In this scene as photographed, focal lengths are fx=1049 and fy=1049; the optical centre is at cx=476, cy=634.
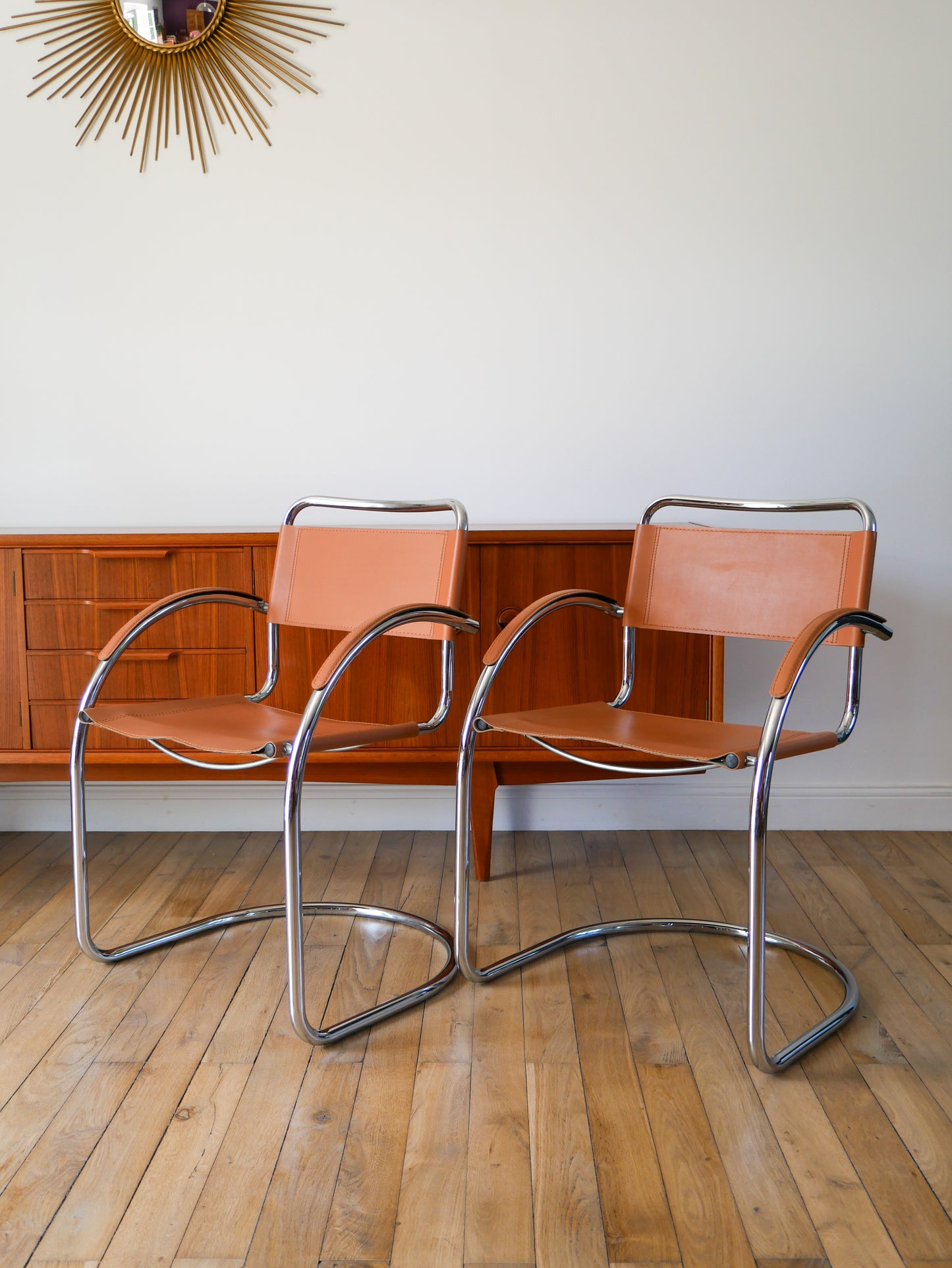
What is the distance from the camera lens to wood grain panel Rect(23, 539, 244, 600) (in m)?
2.25

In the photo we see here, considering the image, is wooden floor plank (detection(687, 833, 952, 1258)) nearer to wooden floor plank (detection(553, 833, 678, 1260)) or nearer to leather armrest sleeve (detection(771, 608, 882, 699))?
wooden floor plank (detection(553, 833, 678, 1260))

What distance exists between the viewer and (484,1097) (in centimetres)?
145

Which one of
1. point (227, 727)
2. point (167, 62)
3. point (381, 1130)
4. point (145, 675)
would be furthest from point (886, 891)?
point (167, 62)

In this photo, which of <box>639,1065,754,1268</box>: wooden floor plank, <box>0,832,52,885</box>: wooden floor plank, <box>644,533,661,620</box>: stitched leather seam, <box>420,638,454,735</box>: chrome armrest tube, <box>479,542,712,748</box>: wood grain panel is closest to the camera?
<box>639,1065,754,1268</box>: wooden floor plank

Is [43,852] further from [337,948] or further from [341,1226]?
[341,1226]

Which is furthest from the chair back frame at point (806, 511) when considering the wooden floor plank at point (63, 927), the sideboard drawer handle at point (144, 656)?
the wooden floor plank at point (63, 927)

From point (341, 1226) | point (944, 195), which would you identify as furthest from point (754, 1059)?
point (944, 195)

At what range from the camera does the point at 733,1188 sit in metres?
1.24

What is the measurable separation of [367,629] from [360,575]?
393 mm

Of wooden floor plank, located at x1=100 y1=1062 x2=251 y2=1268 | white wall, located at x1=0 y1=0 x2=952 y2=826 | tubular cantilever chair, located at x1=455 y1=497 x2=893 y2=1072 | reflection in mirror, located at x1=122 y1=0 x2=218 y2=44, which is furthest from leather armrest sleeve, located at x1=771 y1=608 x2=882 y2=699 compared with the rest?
reflection in mirror, located at x1=122 y1=0 x2=218 y2=44

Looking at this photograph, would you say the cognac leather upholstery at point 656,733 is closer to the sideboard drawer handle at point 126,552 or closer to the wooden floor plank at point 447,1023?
the wooden floor plank at point 447,1023

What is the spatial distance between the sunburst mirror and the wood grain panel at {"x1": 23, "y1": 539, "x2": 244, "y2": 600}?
1029mm

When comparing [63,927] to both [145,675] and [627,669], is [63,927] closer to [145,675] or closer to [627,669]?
[145,675]

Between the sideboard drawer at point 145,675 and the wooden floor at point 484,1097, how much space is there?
433mm
